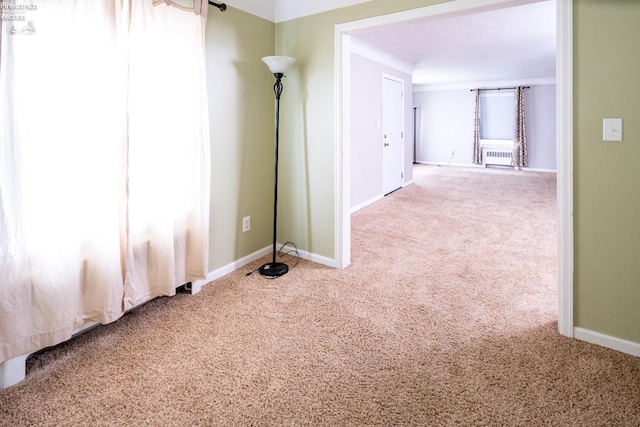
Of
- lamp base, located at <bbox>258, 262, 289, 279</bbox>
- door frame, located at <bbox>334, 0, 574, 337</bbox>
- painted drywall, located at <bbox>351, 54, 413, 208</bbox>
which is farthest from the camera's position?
painted drywall, located at <bbox>351, 54, 413, 208</bbox>

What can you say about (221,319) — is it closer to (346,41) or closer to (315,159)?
(315,159)

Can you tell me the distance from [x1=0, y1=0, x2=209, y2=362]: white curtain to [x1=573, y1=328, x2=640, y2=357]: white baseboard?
2.43m

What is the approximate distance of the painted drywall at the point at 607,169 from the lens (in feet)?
6.23

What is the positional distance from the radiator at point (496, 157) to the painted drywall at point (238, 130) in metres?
8.51

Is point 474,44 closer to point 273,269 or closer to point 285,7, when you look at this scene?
point 285,7

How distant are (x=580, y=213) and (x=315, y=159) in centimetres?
197

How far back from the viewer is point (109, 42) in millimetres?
2059

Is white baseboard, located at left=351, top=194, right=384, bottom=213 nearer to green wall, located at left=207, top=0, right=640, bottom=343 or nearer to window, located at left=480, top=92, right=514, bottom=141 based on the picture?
green wall, located at left=207, top=0, right=640, bottom=343

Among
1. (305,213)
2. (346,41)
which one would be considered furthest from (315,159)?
(346,41)

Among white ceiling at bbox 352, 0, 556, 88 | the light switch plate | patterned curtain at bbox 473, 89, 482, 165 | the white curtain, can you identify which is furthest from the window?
the white curtain

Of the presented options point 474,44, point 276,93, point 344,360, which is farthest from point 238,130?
point 474,44

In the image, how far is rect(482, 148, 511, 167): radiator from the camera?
10.1 metres

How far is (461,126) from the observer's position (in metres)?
10.6

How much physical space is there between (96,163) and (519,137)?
9.99 m
